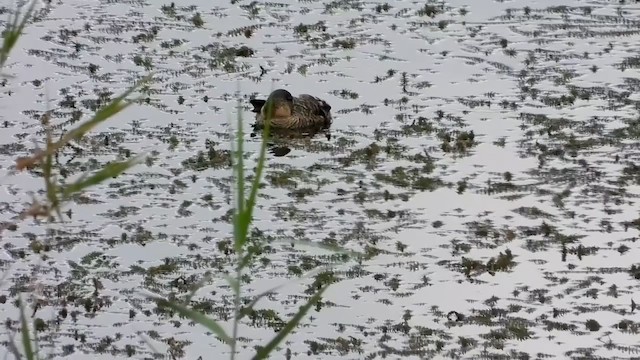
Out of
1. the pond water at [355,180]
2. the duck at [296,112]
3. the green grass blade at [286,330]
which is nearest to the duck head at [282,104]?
the duck at [296,112]

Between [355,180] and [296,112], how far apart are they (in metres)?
2.09

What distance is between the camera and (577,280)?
871 cm

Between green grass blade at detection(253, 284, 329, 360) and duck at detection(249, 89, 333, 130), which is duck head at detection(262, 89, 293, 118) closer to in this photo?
duck at detection(249, 89, 333, 130)

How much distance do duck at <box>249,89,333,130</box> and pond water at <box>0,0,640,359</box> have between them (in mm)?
181

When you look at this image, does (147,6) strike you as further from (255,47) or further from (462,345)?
(462,345)

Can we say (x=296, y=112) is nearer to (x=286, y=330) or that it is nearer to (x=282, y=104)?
(x=282, y=104)

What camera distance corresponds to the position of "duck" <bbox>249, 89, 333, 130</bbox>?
12.6m

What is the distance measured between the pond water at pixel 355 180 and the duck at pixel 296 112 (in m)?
0.18

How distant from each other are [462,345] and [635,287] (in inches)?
58.2

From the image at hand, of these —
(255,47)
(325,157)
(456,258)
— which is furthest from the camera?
(255,47)

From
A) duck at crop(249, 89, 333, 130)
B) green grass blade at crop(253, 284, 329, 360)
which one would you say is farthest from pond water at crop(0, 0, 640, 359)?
green grass blade at crop(253, 284, 329, 360)

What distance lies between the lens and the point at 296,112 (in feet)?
42.0

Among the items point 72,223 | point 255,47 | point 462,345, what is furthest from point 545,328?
point 255,47

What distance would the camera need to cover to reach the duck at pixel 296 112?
12.6 metres
